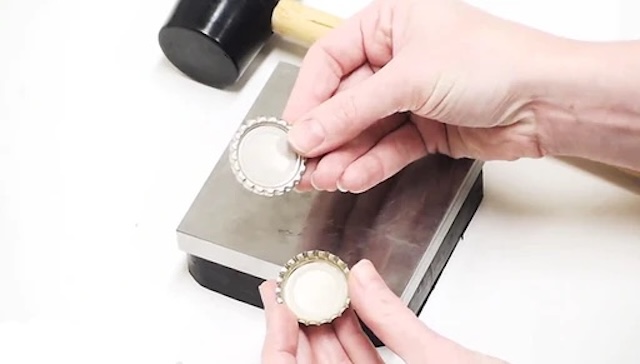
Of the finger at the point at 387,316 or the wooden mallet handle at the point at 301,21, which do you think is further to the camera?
the wooden mallet handle at the point at 301,21

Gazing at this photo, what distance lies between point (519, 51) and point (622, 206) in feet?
0.64

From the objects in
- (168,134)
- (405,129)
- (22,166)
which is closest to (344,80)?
(405,129)

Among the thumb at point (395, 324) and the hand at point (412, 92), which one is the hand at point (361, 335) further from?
the hand at point (412, 92)

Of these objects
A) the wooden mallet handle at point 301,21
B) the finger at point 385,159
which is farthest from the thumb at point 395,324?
the wooden mallet handle at point 301,21

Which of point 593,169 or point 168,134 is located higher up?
point 593,169

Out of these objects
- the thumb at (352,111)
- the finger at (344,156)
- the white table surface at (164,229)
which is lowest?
the white table surface at (164,229)

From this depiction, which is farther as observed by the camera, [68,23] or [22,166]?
[68,23]

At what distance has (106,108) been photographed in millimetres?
1026

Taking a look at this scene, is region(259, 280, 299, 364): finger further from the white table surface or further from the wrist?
the wrist

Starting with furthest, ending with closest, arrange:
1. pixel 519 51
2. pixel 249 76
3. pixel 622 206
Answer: pixel 249 76
pixel 622 206
pixel 519 51

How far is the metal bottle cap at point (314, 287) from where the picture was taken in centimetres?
77

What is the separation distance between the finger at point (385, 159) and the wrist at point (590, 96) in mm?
99

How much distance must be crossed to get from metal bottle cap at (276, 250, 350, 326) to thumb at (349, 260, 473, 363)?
0.03 metres

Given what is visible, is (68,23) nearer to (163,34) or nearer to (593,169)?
(163,34)
